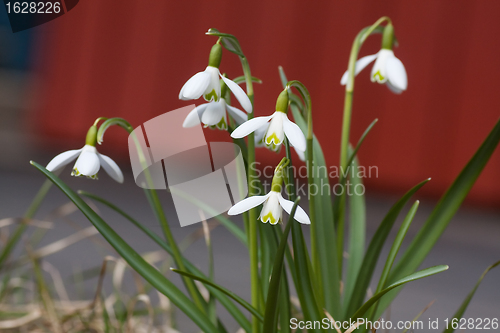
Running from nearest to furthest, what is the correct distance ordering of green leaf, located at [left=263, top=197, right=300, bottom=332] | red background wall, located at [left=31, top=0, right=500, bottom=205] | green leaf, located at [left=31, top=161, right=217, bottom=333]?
1. green leaf, located at [left=263, top=197, right=300, bottom=332]
2. green leaf, located at [left=31, top=161, right=217, bottom=333]
3. red background wall, located at [left=31, top=0, right=500, bottom=205]

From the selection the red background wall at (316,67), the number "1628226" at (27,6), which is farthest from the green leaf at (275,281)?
the number "1628226" at (27,6)

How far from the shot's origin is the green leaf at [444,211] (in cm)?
52

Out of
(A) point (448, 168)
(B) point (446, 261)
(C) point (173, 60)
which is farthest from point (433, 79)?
(C) point (173, 60)

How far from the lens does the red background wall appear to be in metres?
2.14

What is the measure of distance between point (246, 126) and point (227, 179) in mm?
190

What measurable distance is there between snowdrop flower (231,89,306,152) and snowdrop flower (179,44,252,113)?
2 cm

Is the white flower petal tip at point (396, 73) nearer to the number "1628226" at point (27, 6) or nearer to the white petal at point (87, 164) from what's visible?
the white petal at point (87, 164)

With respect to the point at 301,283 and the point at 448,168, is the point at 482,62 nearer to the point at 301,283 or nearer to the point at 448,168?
the point at 448,168

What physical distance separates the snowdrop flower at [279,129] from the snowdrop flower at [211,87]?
24mm

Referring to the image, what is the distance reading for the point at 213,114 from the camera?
1.55 ft

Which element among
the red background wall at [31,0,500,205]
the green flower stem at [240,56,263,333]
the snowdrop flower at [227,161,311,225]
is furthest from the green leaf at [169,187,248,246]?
the red background wall at [31,0,500,205]

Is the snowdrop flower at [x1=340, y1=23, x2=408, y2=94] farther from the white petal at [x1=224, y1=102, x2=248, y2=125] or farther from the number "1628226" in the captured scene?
the number "1628226"

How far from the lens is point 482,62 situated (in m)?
2.12

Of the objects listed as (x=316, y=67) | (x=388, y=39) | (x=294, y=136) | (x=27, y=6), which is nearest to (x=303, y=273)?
(x=294, y=136)
